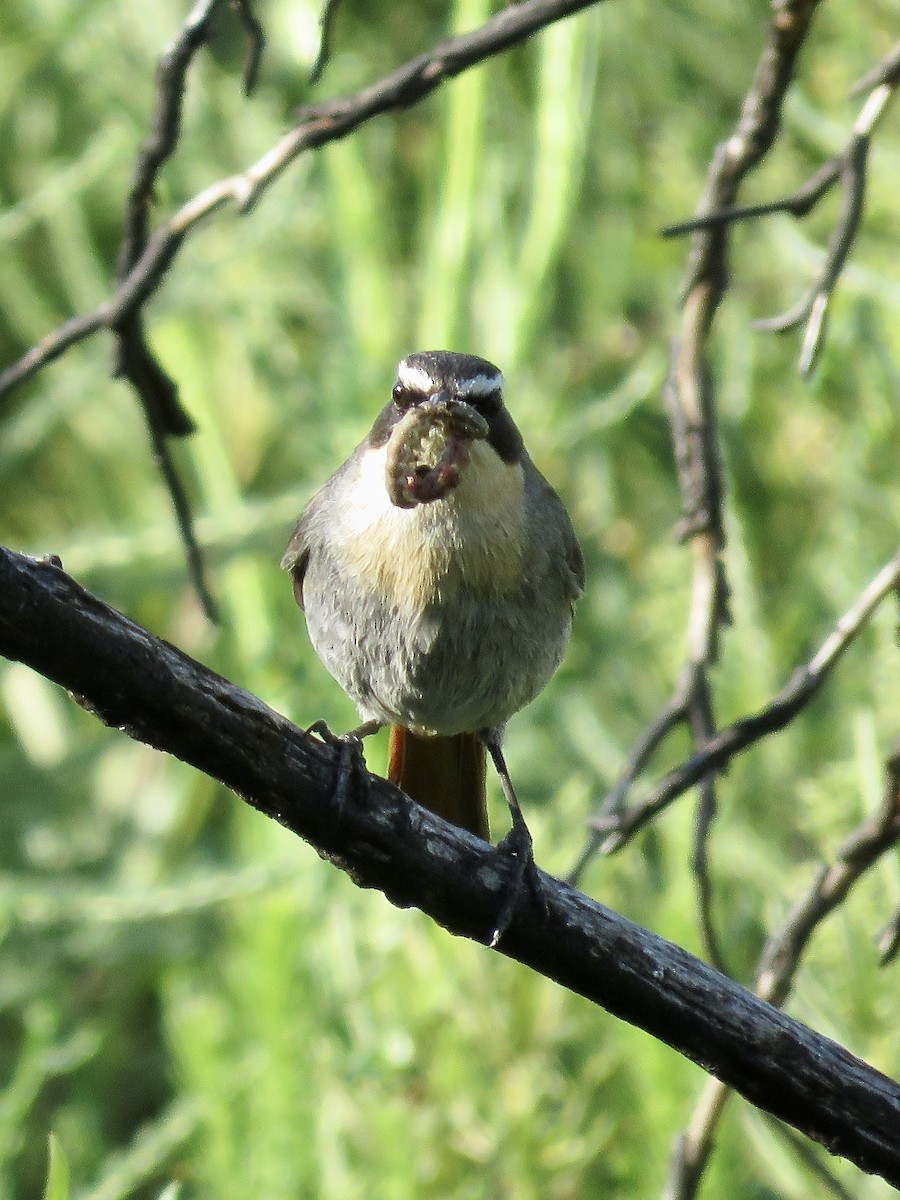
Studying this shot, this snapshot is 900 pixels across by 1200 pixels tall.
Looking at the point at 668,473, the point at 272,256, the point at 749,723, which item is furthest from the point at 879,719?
the point at 272,256

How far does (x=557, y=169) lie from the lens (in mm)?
5016

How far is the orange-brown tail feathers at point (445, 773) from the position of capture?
3.55 metres

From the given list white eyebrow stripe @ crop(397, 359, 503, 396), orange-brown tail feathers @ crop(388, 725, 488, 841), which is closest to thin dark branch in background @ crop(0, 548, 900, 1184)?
white eyebrow stripe @ crop(397, 359, 503, 396)

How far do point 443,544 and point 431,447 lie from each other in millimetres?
194

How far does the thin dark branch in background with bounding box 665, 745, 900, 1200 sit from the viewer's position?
2.47m

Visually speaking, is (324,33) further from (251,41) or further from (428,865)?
(428,865)

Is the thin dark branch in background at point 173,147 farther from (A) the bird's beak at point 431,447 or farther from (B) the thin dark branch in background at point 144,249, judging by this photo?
(A) the bird's beak at point 431,447

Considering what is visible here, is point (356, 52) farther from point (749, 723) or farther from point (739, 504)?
point (749, 723)

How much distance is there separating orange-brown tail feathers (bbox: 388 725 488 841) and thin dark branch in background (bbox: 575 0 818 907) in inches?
31.6

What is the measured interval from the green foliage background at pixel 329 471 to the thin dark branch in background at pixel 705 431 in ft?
2.38

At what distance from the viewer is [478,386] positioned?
307 centimetres

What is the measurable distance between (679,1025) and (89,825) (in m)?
4.72

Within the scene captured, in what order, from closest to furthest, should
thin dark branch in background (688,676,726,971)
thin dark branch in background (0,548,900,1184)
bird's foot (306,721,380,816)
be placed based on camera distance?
thin dark branch in background (0,548,900,1184) < bird's foot (306,721,380,816) < thin dark branch in background (688,676,726,971)

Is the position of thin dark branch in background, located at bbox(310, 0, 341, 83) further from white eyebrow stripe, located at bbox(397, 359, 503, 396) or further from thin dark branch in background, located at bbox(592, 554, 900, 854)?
thin dark branch in background, located at bbox(592, 554, 900, 854)
